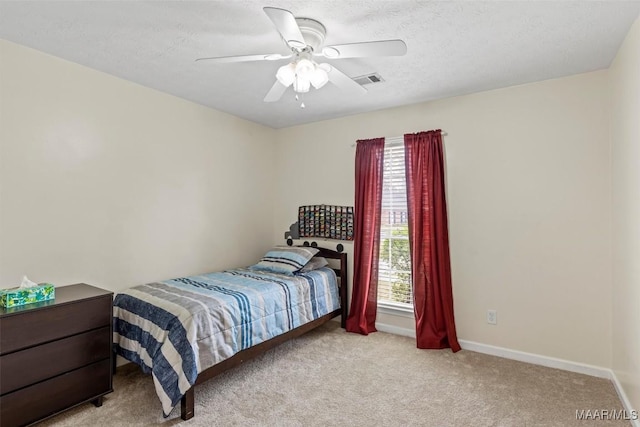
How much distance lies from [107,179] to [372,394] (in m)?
2.69

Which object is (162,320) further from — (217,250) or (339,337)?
(339,337)

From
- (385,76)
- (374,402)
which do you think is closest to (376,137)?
(385,76)

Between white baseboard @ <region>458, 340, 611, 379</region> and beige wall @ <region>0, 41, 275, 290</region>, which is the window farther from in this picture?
beige wall @ <region>0, 41, 275, 290</region>

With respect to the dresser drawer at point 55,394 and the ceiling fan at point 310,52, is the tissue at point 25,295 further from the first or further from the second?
the ceiling fan at point 310,52

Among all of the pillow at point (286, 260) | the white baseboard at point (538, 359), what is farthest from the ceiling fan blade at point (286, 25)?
the white baseboard at point (538, 359)

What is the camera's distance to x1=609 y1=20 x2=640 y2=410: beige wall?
203 cm

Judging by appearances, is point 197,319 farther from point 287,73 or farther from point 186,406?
point 287,73

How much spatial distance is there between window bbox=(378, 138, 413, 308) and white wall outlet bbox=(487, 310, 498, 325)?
2.43ft

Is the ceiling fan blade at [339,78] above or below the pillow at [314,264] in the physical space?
above

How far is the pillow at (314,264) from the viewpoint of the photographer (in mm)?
3745

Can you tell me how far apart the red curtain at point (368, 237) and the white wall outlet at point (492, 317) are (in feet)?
3.60

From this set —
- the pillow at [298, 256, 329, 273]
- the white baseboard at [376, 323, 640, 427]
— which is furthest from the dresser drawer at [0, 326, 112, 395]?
the white baseboard at [376, 323, 640, 427]

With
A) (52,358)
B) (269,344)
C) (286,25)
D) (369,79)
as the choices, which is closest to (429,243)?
(369,79)

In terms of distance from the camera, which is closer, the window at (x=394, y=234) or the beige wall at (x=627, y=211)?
the beige wall at (x=627, y=211)
